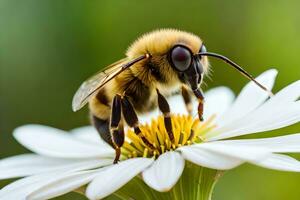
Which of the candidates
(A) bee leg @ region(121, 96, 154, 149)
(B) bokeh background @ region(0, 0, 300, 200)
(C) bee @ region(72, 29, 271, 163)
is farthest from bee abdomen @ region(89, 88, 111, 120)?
(B) bokeh background @ region(0, 0, 300, 200)

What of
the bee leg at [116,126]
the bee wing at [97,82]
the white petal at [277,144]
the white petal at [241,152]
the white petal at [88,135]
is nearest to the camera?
the white petal at [241,152]

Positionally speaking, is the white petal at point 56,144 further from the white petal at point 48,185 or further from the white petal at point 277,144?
the white petal at point 277,144

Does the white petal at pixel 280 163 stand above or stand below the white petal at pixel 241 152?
below

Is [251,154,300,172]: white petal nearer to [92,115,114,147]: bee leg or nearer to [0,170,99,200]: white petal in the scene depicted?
[0,170,99,200]: white petal

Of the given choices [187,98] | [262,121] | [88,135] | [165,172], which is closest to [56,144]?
[88,135]

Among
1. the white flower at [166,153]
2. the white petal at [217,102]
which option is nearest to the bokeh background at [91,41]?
the white petal at [217,102]

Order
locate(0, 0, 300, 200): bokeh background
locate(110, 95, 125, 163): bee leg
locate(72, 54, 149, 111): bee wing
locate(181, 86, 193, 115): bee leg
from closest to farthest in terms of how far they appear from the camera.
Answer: locate(72, 54, 149, 111): bee wing
locate(110, 95, 125, 163): bee leg
locate(181, 86, 193, 115): bee leg
locate(0, 0, 300, 200): bokeh background

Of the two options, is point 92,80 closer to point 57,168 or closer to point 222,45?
point 57,168
